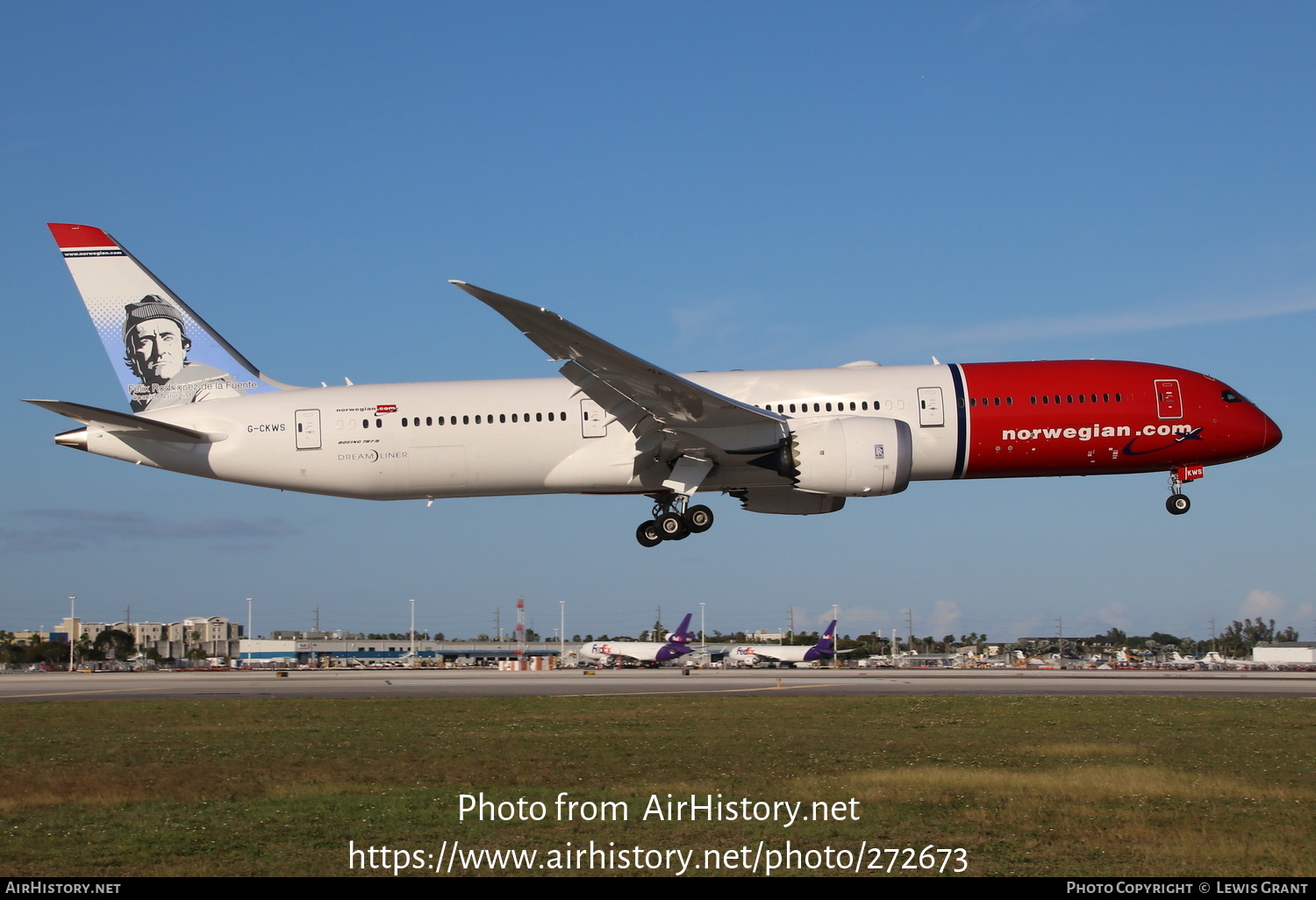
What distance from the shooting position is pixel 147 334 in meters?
32.2

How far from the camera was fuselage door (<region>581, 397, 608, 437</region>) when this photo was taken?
29484 mm

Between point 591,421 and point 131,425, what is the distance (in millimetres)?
11439

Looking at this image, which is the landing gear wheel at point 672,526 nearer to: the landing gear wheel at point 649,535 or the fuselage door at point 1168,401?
the landing gear wheel at point 649,535

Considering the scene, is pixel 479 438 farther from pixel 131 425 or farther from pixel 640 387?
pixel 131 425

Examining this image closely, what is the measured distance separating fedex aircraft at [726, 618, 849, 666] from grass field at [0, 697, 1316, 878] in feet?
216

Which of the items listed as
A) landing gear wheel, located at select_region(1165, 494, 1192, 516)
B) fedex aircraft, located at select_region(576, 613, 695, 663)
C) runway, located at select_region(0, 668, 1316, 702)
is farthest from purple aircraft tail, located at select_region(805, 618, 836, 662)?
landing gear wheel, located at select_region(1165, 494, 1192, 516)

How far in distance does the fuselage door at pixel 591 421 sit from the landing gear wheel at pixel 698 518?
10.0ft

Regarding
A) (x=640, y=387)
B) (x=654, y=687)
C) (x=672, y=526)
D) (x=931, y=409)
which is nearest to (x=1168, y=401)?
(x=931, y=409)

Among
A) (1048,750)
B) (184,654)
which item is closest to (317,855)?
(1048,750)

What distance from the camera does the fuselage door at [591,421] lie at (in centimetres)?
2948

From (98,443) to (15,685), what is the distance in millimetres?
27669

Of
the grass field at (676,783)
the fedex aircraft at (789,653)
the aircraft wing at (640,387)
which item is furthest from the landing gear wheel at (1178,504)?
the fedex aircraft at (789,653)

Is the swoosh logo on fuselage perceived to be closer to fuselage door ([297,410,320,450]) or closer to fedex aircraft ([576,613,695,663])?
fuselage door ([297,410,320,450])

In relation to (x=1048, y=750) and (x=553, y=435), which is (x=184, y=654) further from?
(x=1048, y=750)
